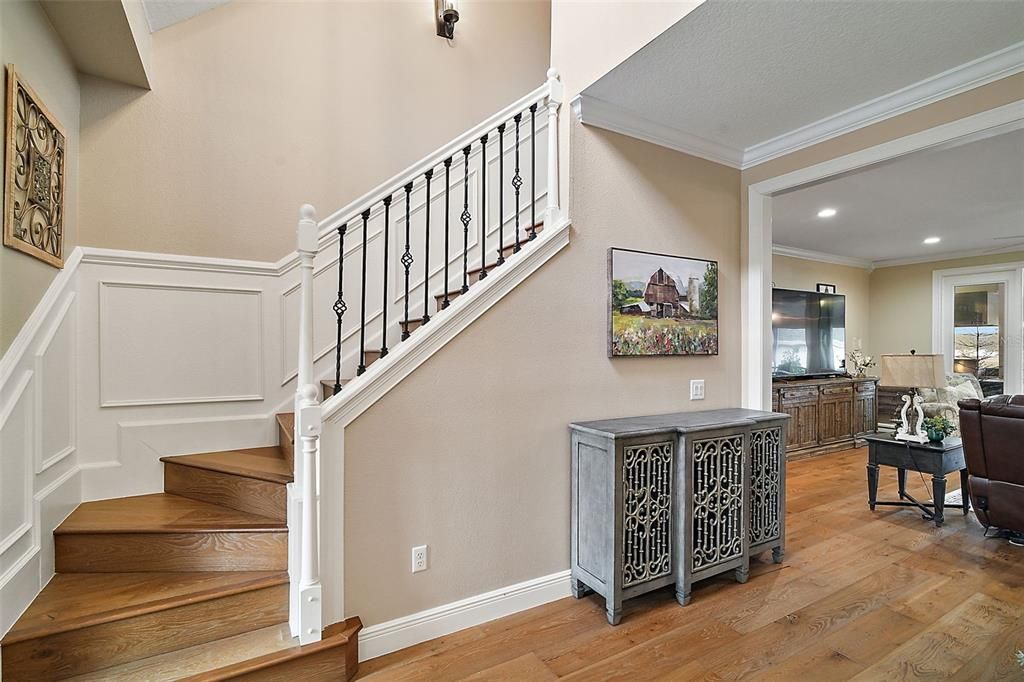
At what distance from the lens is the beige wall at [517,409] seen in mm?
2088

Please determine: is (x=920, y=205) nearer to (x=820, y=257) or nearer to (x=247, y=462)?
(x=820, y=257)

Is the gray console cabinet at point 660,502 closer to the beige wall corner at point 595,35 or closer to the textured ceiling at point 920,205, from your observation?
the beige wall corner at point 595,35

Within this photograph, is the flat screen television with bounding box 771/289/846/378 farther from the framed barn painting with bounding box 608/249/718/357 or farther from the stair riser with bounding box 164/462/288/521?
the stair riser with bounding box 164/462/288/521

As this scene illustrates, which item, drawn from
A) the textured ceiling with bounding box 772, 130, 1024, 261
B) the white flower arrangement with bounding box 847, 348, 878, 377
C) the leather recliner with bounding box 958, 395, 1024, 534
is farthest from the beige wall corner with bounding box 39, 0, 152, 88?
the white flower arrangement with bounding box 847, 348, 878, 377

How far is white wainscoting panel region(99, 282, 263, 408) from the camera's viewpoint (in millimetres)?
2514

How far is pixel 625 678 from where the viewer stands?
76.1 inches

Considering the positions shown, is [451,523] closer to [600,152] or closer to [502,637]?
[502,637]

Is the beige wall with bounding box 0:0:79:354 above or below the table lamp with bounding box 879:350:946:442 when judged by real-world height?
above

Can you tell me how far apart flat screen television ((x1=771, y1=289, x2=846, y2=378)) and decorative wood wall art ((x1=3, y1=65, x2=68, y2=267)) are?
6.41 m

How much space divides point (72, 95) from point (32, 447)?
170 cm

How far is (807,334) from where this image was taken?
636 cm

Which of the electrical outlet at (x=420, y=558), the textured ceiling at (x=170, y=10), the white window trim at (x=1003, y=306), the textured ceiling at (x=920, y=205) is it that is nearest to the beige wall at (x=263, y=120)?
the textured ceiling at (x=170, y=10)

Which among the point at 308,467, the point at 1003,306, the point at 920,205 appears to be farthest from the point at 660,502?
the point at 1003,306

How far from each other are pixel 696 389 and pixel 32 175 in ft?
11.3
